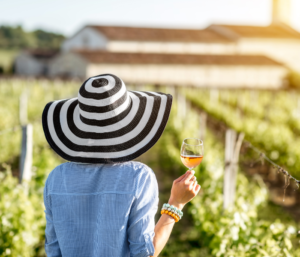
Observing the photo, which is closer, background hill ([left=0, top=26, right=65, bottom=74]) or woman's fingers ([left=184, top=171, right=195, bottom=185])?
woman's fingers ([left=184, top=171, right=195, bottom=185])

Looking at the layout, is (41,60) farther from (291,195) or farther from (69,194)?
(69,194)

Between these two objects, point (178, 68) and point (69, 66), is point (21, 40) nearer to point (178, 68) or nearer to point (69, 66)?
point (69, 66)

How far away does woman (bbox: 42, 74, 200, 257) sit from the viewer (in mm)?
1517

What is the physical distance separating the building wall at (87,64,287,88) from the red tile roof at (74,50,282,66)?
43 cm

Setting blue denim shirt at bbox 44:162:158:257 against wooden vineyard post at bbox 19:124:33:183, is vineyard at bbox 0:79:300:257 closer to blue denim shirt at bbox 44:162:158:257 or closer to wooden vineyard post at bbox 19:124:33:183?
wooden vineyard post at bbox 19:124:33:183

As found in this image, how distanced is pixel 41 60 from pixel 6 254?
132 ft

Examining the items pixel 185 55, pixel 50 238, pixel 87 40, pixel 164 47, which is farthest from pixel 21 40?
pixel 50 238

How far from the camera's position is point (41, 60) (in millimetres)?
40875

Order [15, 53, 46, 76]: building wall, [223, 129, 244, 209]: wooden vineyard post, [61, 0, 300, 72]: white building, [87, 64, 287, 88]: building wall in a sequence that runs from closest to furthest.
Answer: [223, 129, 244, 209]: wooden vineyard post → [87, 64, 287, 88]: building wall → [15, 53, 46, 76]: building wall → [61, 0, 300, 72]: white building

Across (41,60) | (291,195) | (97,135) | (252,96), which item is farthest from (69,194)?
(41,60)

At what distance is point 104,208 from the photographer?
1.52 metres

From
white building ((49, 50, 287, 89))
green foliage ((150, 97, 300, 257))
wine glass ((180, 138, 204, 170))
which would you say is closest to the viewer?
wine glass ((180, 138, 204, 170))

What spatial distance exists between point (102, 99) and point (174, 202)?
56 cm

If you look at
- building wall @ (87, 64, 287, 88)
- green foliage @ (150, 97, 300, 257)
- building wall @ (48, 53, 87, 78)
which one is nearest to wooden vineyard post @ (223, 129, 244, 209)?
green foliage @ (150, 97, 300, 257)
